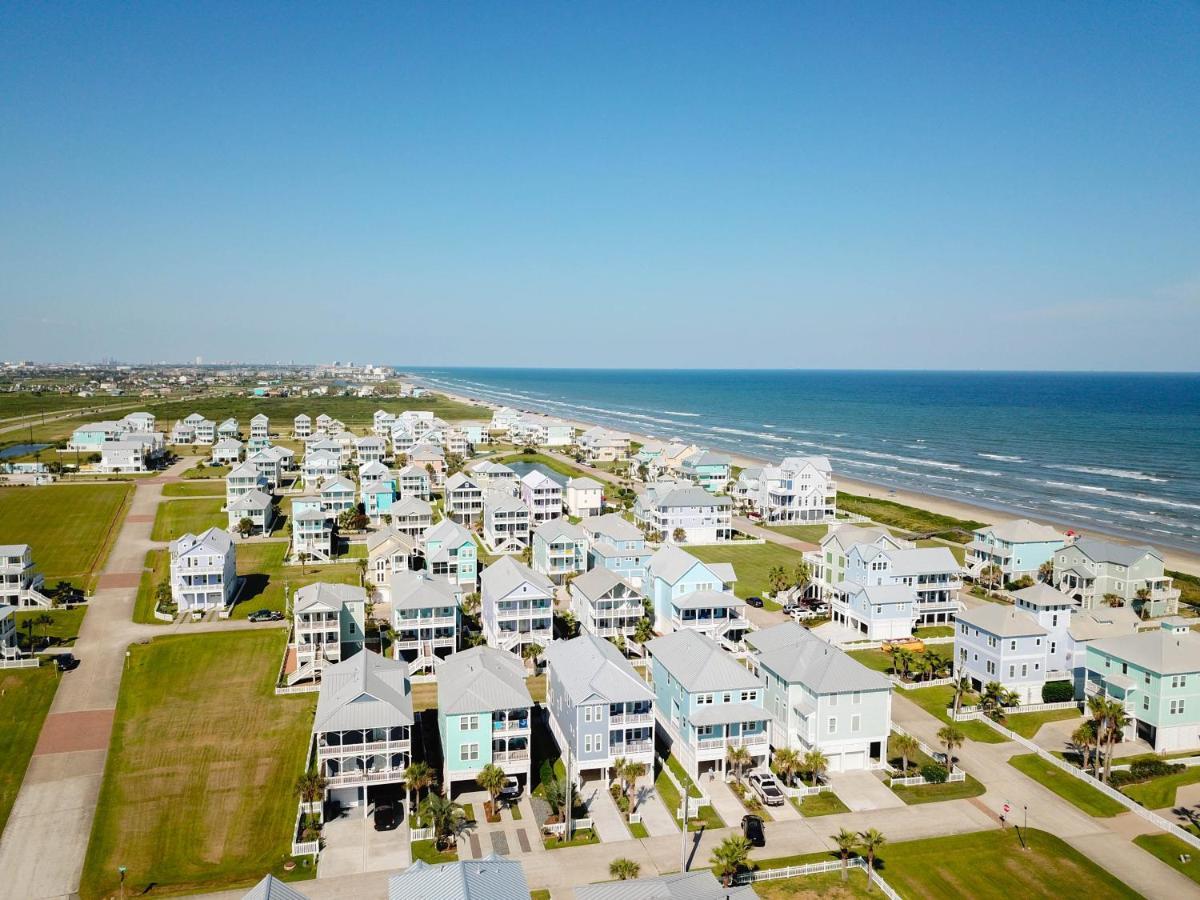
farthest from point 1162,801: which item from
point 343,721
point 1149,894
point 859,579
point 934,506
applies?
point 934,506

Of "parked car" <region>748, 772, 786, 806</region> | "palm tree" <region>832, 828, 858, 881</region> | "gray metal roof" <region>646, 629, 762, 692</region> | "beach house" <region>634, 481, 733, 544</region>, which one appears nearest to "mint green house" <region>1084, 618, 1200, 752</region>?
"gray metal roof" <region>646, 629, 762, 692</region>

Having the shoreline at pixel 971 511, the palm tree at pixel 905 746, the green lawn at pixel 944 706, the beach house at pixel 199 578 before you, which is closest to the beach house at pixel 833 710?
the palm tree at pixel 905 746

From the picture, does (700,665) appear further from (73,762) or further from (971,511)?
(971,511)

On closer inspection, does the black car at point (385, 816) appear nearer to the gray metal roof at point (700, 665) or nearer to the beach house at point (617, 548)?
the gray metal roof at point (700, 665)

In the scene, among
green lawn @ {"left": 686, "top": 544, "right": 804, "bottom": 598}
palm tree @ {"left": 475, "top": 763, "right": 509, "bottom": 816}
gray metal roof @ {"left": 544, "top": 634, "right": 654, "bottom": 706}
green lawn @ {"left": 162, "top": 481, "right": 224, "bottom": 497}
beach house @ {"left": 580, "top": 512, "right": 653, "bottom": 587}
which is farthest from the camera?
green lawn @ {"left": 162, "top": 481, "right": 224, "bottom": 497}

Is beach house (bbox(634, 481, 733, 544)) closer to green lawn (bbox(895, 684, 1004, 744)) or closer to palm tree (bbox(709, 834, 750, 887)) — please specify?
green lawn (bbox(895, 684, 1004, 744))

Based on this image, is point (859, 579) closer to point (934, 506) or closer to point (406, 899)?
point (406, 899)

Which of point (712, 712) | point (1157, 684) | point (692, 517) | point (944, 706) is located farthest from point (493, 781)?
point (692, 517)
